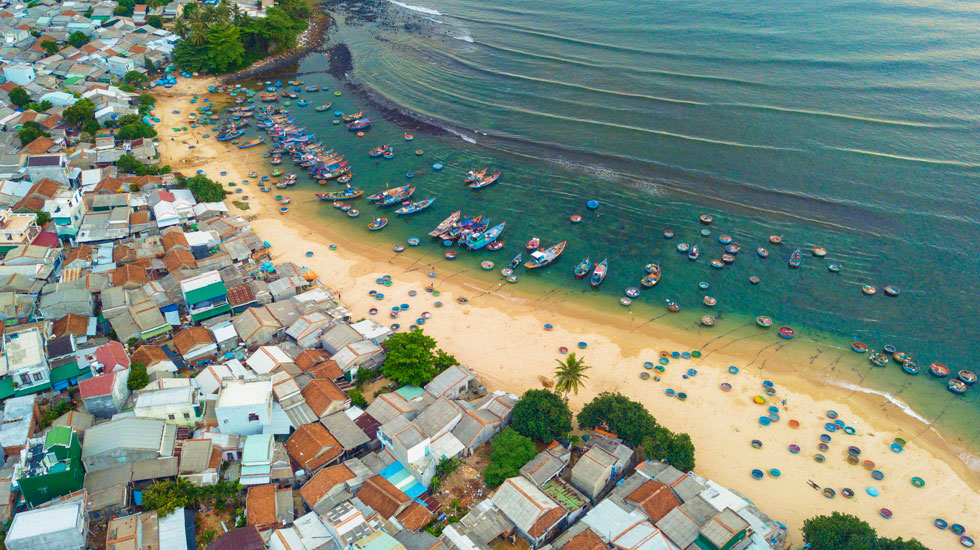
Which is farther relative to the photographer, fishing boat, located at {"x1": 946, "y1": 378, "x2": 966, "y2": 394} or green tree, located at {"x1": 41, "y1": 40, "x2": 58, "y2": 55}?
green tree, located at {"x1": 41, "y1": 40, "x2": 58, "y2": 55}

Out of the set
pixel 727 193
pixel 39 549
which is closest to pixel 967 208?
pixel 727 193

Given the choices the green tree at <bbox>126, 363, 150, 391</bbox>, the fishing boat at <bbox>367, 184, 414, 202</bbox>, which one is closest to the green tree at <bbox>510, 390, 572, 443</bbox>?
the green tree at <bbox>126, 363, 150, 391</bbox>

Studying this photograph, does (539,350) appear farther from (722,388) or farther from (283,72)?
(283,72)

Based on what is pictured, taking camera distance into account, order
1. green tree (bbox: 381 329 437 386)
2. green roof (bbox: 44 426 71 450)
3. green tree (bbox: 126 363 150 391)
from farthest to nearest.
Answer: green tree (bbox: 381 329 437 386) → green tree (bbox: 126 363 150 391) → green roof (bbox: 44 426 71 450)

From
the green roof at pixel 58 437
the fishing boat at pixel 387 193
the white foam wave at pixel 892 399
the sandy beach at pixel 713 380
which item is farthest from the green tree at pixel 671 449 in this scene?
the fishing boat at pixel 387 193

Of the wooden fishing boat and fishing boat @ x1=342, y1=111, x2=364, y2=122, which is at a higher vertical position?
the wooden fishing boat

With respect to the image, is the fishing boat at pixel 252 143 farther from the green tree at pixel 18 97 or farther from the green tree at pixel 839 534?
the green tree at pixel 839 534

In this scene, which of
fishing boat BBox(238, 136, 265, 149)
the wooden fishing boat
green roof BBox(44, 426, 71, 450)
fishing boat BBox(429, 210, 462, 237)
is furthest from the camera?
fishing boat BBox(238, 136, 265, 149)

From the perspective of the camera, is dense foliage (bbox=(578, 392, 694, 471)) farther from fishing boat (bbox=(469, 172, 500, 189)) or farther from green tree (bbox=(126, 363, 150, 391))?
fishing boat (bbox=(469, 172, 500, 189))

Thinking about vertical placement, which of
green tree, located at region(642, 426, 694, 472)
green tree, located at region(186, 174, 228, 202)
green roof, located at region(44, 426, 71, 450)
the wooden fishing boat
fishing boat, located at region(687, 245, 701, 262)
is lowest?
green tree, located at region(186, 174, 228, 202)
